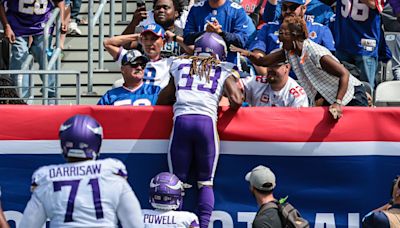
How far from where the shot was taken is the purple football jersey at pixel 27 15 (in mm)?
11789

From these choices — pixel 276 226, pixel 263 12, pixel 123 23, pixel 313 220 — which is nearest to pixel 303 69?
pixel 313 220

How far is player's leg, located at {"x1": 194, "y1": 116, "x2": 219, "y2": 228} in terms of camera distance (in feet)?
28.5

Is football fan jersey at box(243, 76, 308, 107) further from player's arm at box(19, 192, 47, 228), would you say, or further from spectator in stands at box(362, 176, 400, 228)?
player's arm at box(19, 192, 47, 228)

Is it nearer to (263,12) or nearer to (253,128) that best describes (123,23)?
(263,12)

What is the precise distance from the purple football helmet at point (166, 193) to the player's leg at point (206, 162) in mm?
541

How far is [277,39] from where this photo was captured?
10711 mm

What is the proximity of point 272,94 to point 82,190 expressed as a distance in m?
3.36

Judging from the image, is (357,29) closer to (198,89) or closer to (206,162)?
(198,89)

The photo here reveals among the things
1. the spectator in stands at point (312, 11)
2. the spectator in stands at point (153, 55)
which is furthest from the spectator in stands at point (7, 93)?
the spectator in stands at point (312, 11)

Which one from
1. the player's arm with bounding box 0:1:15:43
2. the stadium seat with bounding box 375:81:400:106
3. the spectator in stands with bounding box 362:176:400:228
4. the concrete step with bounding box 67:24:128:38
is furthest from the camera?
the concrete step with bounding box 67:24:128:38

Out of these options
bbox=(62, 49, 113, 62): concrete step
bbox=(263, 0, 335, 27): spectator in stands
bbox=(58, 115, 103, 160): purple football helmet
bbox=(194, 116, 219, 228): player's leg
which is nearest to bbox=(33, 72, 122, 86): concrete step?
bbox=(62, 49, 113, 62): concrete step

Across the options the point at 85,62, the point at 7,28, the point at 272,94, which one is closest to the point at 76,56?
the point at 85,62

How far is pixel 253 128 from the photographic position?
29.5 ft

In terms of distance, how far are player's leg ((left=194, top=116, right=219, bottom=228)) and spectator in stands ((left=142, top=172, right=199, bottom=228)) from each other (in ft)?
1.71
